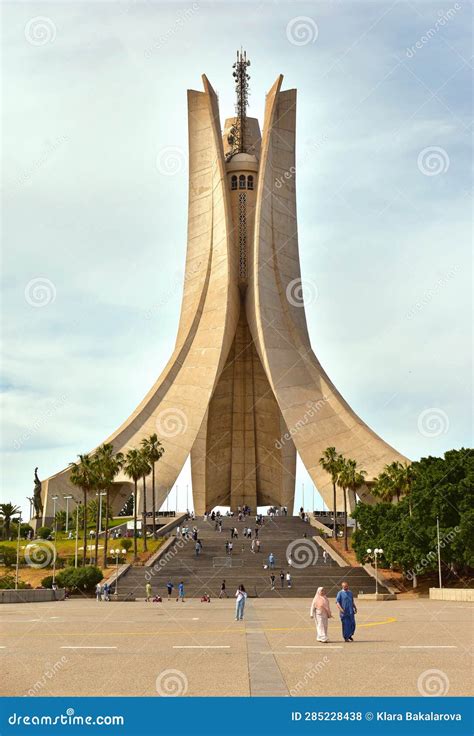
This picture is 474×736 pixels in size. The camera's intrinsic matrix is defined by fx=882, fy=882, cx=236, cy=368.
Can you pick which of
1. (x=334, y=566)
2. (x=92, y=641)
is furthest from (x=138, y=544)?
(x=92, y=641)

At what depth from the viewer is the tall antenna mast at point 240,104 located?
167 feet

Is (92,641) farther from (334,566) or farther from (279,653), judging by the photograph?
(334,566)

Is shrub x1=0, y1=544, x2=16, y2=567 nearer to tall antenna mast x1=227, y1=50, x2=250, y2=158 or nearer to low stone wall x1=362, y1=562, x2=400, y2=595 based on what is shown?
low stone wall x1=362, y1=562, x2=400, y2=595

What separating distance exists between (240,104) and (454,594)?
36.6m

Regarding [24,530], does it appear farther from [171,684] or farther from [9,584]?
[171,684]

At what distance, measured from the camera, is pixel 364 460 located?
4081cm

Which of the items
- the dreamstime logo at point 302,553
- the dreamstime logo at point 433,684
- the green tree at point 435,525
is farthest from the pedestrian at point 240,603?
the dreamstime logo at point 302,553

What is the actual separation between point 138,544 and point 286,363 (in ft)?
47.7
